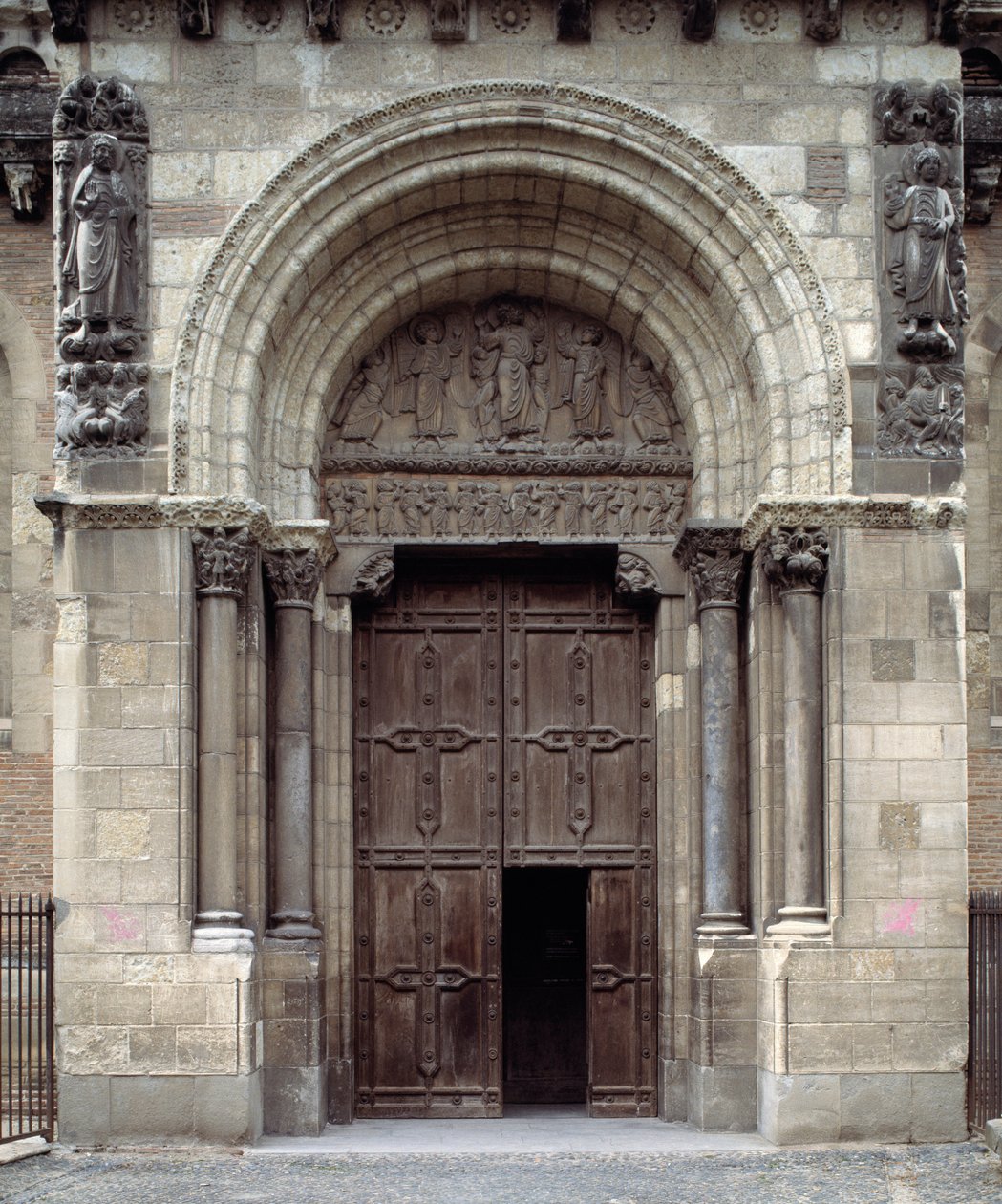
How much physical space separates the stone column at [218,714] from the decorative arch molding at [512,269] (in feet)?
1.60

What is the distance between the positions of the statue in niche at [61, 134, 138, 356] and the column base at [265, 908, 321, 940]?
400 cm

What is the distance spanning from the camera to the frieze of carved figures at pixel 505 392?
13109 mm

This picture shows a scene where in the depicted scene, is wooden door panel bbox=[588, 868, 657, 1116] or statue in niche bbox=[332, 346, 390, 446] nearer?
wooden door panel bbox=[588, 868, 657, 1116]

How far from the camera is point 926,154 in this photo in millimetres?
12055

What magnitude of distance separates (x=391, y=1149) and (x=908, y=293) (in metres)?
6.67

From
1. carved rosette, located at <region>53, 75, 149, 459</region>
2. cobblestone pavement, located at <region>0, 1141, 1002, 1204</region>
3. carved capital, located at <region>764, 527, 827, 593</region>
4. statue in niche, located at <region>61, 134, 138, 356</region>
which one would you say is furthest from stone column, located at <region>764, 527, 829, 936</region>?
statue in niche, located at <region>61, 134, 138, 356</region>

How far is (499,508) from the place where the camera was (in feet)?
42.8

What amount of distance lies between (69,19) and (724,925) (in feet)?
25.2

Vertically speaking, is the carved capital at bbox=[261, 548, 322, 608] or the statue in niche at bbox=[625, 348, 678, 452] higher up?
the statue in niche at bbox=[625, 348, 678, 452]

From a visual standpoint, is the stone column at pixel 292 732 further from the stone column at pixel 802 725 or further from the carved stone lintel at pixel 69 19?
the carved stone lintel at pixel 69 19

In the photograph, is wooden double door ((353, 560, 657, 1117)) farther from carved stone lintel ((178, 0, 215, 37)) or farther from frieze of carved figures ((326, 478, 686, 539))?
carved stone lintel ((178, 0, 215, 37))

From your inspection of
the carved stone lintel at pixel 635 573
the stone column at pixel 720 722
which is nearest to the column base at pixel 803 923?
the stone column at pixel 720 722

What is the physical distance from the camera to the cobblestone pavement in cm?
1023

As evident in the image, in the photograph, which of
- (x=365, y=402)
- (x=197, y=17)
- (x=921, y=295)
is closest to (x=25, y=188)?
(x=197, y=17)
